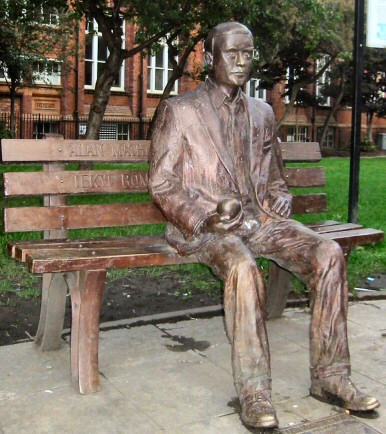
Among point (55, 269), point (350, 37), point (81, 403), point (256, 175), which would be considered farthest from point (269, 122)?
point (350, 37)

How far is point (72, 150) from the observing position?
4422mm

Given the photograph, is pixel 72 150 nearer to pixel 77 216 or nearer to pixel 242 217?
pixel 77 216

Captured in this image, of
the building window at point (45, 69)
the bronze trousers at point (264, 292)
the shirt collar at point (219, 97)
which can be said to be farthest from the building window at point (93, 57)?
the bronze trousers at point (264, 292)

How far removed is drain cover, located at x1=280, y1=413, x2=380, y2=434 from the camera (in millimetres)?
3283

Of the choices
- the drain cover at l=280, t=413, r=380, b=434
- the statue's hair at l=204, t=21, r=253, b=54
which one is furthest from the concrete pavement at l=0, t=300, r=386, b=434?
the statue's hair at l=204, t=21, r=253, b=54

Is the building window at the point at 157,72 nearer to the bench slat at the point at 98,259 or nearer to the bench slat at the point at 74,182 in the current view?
the bench slat at the point at 74,182

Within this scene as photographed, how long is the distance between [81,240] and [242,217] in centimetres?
106

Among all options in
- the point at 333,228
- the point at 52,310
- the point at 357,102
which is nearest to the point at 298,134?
the point at 357,102

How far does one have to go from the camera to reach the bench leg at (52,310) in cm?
421

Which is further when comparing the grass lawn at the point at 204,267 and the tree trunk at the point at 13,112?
the tree trunk at the point at 13,112

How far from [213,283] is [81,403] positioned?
8.40 feet

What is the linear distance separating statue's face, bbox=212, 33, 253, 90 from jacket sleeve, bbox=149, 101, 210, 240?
1.15 feet

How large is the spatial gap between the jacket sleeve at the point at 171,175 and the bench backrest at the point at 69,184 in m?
0.59

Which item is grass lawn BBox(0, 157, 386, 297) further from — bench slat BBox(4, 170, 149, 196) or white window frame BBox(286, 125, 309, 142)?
white window frame BBox(286, 125, 309, 142)
